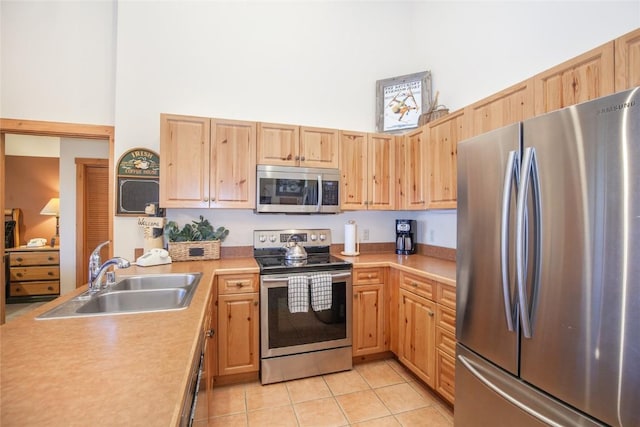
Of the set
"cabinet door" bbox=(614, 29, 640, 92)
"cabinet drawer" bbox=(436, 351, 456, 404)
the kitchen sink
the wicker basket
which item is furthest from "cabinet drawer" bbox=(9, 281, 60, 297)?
"cabinet door" bbox=(614, 29, 640, 92)

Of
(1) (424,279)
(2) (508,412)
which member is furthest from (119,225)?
(2) (508,412)

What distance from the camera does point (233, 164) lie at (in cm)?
243

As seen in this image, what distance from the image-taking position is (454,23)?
2723 mm

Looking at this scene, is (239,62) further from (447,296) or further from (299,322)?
(447,296)

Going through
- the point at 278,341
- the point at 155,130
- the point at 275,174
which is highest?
the point at 155,130

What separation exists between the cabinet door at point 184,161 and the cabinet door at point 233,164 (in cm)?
6

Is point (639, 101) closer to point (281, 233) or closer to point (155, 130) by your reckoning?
point (281, 233)

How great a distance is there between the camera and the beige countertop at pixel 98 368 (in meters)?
0.59

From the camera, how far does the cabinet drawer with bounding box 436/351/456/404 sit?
183cm

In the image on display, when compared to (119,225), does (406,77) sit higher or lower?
higher

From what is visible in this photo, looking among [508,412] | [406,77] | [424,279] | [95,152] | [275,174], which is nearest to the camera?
[508,412]

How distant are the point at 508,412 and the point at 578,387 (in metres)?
0.36

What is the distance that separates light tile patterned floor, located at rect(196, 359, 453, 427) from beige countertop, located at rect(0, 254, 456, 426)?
1120 mm

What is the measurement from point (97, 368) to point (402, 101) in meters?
3.10
